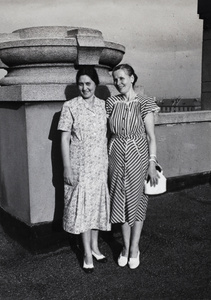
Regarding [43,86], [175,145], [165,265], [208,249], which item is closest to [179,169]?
[175,145]

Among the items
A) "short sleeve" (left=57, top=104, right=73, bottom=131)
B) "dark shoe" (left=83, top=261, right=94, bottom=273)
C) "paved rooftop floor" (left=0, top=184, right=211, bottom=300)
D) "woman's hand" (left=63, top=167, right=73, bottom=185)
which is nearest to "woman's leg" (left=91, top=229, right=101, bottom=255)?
"paved rooftop floor" (left=0, top=184, right=211, bottom=300)

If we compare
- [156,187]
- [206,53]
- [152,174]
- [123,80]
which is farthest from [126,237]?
[206,53]

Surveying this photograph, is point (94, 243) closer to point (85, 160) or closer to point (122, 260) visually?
point (122, 260)

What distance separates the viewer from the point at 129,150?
324cm

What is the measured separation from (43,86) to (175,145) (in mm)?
2944

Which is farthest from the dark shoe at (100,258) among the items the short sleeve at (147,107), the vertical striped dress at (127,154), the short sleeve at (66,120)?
the short sleeve at (147,107)

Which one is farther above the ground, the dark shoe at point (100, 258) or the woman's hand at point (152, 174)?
the woman's hand at point (152, 174)

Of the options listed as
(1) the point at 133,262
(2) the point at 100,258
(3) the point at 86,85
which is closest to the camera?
(3) the point at 86,85

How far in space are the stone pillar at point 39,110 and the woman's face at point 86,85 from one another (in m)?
0.47

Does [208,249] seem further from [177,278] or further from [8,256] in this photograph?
[8,256]

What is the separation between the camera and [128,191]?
3.31 metres

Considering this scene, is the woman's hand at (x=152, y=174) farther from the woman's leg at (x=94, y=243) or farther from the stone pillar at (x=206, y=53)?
the stone pillar at (x=206, y=53)

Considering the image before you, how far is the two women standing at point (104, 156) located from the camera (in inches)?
125

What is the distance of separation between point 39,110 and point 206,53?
481 cm
